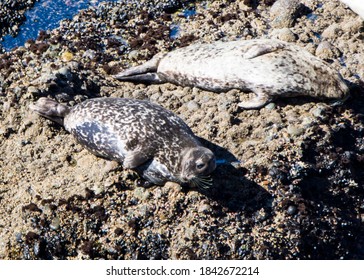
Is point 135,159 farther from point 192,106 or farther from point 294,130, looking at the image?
point 294,130

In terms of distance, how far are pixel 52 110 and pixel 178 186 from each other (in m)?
1.63

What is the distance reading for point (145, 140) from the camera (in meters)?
8.09

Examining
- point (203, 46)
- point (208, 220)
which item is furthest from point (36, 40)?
point (208, 220)

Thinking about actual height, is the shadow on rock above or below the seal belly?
below

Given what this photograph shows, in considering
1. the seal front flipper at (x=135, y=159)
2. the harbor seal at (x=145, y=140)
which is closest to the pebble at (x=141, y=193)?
the harbor seal at (x=145, y=140)

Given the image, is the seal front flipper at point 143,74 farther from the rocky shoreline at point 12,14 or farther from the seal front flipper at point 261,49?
the rocky shoreline at point 12,14

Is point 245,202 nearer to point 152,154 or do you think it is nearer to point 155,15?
point 152,154

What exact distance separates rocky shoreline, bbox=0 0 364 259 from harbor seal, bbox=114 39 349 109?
0.41 feet

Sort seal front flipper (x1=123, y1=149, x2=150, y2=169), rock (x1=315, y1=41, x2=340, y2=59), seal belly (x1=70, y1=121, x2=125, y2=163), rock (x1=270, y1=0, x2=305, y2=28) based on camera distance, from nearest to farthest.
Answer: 1. seal front flipper (x1=123, y1=149, x2=150, y2=169)
2. seal belly (x1=70, y1=121, x2=125, y2=163)
3. rock (x1=315, y1=41, x2=340, y2=59)
4. rock (x1=270, y1=0, x2=305, y2=28)

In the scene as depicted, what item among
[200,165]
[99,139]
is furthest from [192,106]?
→ [200,165]

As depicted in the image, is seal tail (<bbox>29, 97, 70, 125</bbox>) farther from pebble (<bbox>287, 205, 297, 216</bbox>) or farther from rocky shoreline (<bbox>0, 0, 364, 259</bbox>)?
pebble (<bbox>287, 205, 297, 216</bbox>)

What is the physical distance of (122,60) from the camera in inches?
389

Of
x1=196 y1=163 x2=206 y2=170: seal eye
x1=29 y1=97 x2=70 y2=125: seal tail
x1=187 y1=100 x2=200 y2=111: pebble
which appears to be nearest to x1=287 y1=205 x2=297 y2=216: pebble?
x1=196 y1=163 x2=206 y2=170: seal eye

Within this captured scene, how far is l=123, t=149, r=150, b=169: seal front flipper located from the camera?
796cm
